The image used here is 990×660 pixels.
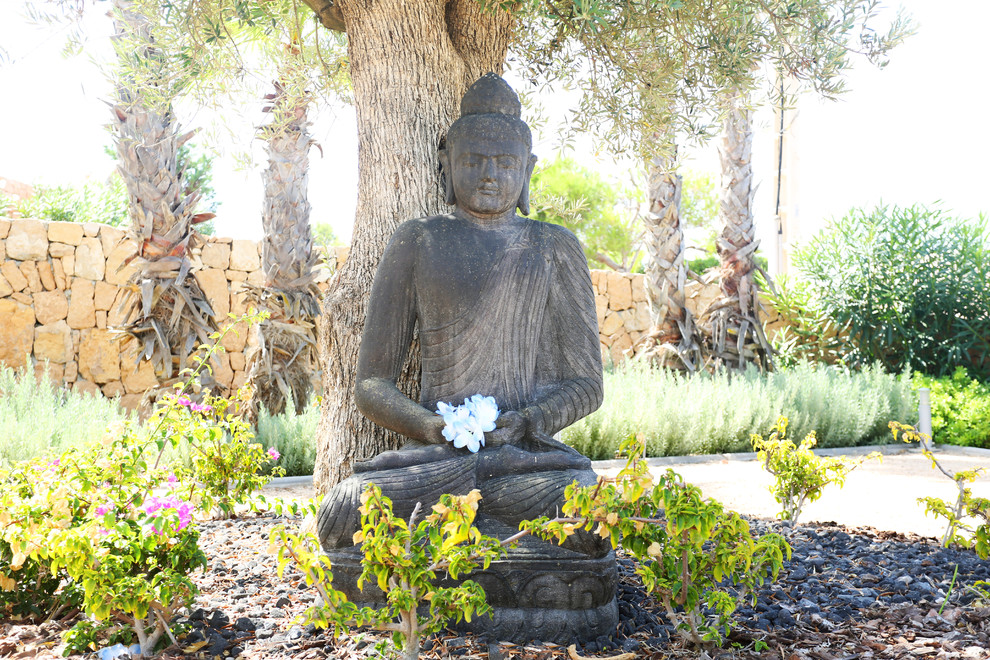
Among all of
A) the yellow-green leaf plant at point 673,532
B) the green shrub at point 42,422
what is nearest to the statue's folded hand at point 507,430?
the yellow-green leaf plant at point 673,532

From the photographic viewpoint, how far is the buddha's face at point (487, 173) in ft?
11.3

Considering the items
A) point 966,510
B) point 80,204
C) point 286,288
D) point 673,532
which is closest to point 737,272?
point 286,288

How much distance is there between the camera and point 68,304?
35.3 feet

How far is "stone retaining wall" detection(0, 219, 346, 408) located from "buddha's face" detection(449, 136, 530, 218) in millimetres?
7676

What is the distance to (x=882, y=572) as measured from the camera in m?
3.59

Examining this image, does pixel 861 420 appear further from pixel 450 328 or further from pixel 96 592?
pixel 96 592

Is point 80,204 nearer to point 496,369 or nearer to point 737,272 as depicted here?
point 737,272

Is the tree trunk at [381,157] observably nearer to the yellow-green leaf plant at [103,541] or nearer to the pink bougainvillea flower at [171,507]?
the yellow-green leaf plant at [103,541]

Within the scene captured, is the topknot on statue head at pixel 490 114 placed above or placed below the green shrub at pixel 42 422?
above

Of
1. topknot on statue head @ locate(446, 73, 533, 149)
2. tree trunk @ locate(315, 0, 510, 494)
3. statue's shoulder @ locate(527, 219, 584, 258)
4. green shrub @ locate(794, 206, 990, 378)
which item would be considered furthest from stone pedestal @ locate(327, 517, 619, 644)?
green shrub @ locate(794, 206, 990, 378)

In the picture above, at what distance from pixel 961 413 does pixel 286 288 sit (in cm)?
784

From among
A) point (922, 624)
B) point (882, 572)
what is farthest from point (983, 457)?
point (922, 624)

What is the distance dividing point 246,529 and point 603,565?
8.87ft

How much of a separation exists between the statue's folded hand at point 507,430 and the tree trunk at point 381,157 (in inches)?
35.2
